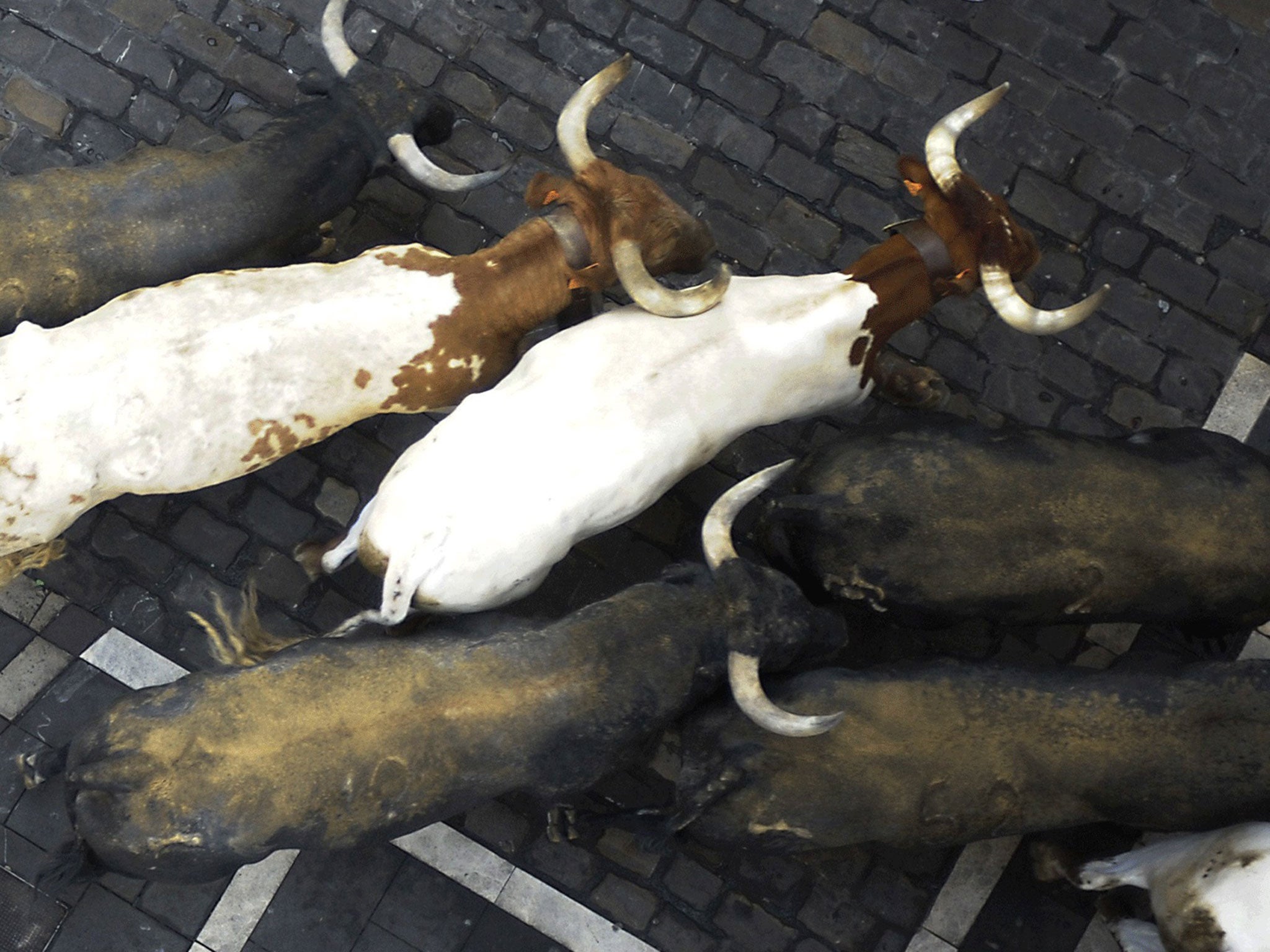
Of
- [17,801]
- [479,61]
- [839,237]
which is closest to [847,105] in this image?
[839,237]

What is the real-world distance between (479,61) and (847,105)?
2135 millimetres

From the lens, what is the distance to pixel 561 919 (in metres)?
6.38

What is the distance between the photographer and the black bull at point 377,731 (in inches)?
185

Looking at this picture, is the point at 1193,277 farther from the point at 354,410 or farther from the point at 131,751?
the point at 131,751

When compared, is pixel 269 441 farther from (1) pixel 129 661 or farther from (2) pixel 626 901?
(2) pixel 626 901

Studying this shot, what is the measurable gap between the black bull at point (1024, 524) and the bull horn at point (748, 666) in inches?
11.0

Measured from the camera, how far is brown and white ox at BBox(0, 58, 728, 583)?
5043mm

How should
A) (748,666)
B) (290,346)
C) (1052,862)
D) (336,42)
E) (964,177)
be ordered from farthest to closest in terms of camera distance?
(1052,862)
(336,42)
(964,177)
(290,346)
(748,666)

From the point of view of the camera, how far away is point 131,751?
4695 mm

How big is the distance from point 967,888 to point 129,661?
185 inches

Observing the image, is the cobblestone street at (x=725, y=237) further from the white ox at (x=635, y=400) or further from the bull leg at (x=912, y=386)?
the white ox at (x=635, y=400)

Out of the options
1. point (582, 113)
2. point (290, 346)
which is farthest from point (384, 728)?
point (582, 113)

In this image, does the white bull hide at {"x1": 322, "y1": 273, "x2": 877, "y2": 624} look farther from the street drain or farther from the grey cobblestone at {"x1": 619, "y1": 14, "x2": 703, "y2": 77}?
the street drain

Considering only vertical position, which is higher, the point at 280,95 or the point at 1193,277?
the point at 1193,277
